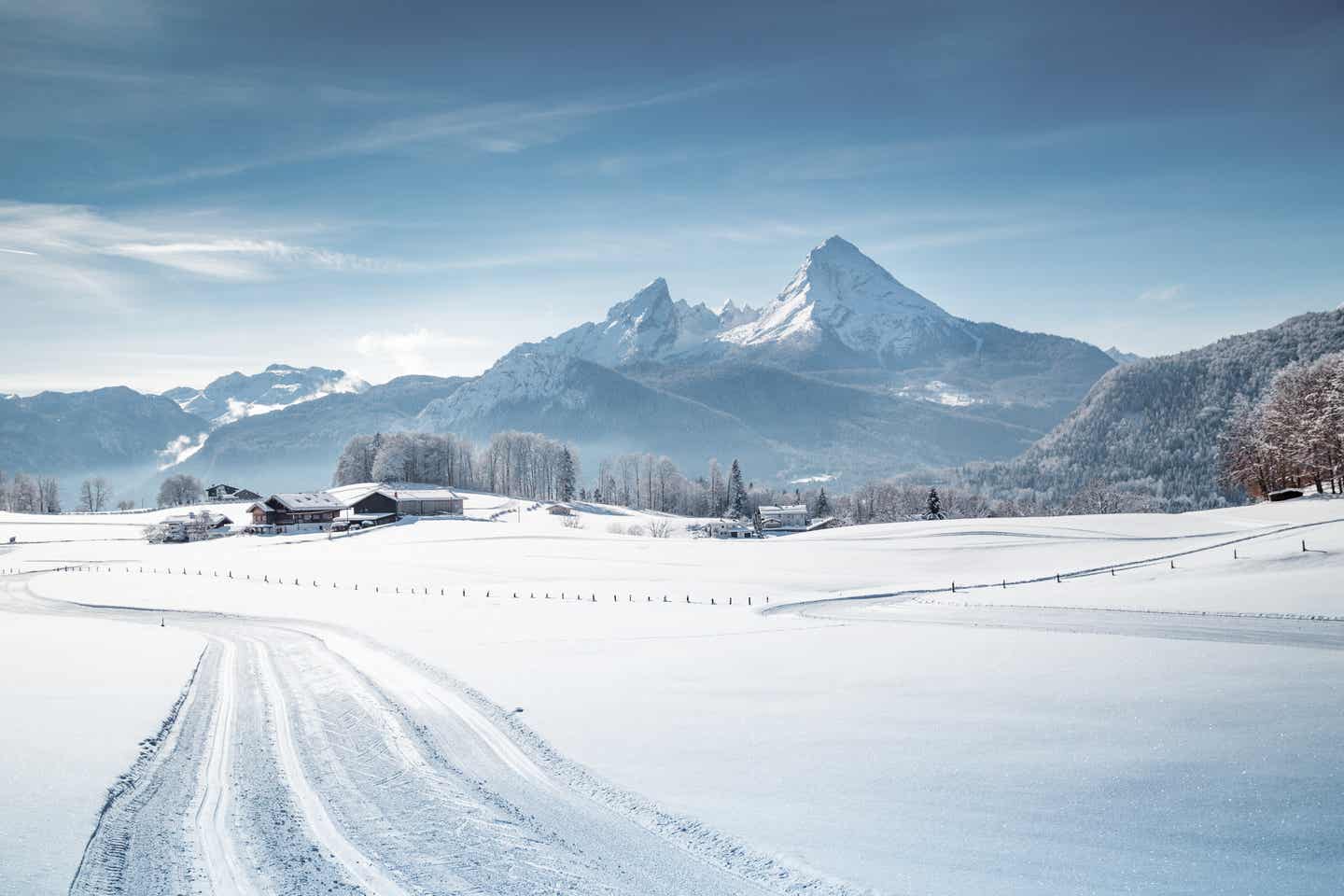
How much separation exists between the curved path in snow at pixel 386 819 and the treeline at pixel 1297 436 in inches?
3442

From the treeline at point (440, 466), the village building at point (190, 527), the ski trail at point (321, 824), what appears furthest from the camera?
the treeline at point (440, 466)

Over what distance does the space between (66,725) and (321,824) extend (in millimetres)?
10378

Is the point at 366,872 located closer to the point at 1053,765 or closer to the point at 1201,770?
the point at 1053,765

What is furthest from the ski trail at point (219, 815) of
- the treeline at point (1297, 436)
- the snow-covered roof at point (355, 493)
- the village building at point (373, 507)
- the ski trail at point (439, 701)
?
the snow-covered roof at point (355, 493)

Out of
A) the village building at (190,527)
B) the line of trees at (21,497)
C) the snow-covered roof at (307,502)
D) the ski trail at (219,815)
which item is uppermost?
the line of trees at (21,497)

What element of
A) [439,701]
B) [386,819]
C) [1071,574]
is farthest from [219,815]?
[1071,574]

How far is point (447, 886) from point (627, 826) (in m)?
3.50

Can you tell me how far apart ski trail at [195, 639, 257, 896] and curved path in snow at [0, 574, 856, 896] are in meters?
0.04

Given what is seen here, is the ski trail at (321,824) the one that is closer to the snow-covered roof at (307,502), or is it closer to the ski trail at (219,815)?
the ski trail at (219,815)

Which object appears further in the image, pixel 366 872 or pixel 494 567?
pixel 494 567

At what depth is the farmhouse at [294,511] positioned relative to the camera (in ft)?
407

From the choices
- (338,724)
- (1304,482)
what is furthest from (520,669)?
(1304,482)

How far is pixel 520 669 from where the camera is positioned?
2761cm

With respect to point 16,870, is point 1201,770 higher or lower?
lower
